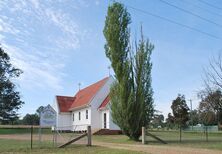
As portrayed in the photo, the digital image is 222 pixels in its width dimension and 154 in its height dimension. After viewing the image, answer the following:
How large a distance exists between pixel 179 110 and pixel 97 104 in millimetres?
33917

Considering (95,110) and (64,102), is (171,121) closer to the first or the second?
(64,102)

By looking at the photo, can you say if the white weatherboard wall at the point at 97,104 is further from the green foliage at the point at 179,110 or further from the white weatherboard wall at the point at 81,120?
the green foliage at the point at 179,110

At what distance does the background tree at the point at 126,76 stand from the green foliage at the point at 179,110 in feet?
162

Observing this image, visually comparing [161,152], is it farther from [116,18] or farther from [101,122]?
[101,122]

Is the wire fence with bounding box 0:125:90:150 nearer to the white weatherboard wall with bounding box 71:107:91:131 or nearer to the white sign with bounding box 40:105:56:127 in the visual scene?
the white sign with bounding box 40:105:56:127

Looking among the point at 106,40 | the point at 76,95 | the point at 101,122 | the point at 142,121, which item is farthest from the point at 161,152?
the point at 76,95

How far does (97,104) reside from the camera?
52562mm

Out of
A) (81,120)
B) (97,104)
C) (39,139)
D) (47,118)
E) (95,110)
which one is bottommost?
(39,139)

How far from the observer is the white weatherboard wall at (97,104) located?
171 feet

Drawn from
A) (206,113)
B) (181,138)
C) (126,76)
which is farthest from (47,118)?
(206,113)

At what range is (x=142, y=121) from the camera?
33.0m

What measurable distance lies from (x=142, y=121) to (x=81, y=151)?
11239 millimetres

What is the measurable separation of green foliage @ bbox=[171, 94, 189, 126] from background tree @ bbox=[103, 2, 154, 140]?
162 feet

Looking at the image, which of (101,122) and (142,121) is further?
(101,122)
